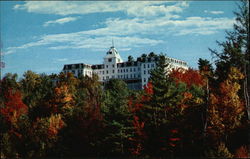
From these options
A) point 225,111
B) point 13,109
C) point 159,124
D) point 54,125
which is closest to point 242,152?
point 225,111

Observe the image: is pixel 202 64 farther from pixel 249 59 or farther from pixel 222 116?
pixel 249 59

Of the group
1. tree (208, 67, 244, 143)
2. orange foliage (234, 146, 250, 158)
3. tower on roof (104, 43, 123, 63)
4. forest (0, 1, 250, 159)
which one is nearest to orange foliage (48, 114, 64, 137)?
forest (0, 1, 250, 159)

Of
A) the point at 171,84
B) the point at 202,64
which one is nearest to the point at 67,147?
the point at 171,84

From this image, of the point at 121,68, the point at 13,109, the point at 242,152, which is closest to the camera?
the point at 242,152

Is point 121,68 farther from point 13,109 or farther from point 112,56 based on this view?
point 13,109

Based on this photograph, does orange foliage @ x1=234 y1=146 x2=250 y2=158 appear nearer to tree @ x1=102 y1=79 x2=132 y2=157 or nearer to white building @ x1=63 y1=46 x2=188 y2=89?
tree @ x1=102 y1=79 x2=132 y2=157

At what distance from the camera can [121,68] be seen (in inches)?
5354

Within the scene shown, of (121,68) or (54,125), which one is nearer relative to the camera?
(54,125)

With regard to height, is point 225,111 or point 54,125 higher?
point 225,111

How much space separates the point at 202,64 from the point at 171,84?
112 ft

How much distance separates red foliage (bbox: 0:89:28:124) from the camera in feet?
157

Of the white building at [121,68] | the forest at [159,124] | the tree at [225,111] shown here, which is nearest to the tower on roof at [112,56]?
the white building at [121,68]

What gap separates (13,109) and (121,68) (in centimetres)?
8736

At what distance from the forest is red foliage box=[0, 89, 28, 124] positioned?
2.41 ft
